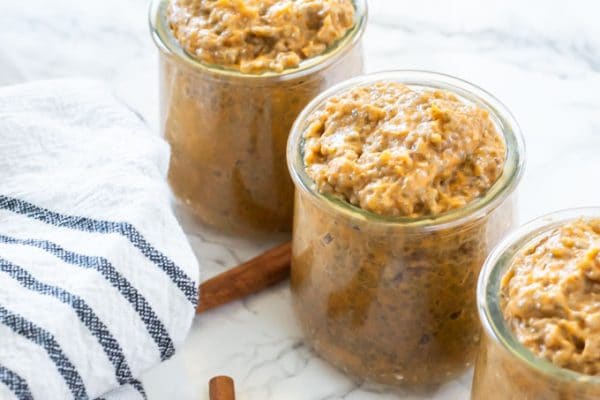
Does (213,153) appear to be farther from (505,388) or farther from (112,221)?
(505,388)

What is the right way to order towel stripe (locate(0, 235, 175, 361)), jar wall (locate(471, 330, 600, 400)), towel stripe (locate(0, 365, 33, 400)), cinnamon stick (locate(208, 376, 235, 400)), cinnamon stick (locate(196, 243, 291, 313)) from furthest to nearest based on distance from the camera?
cinnamon stick (locate(196, 243, 291, 313)) < cinnamon stick (locate(208, 376, 235, 400)) < towel stripe (locate(0, 235, 175, 361)) < towel stripe (locate(0, 365, 33, 400)) < jar wall (locate(471, 330, 600, 400))

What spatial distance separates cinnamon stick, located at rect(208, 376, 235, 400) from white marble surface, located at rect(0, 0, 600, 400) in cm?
3

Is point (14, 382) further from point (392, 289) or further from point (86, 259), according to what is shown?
point (392, 289)

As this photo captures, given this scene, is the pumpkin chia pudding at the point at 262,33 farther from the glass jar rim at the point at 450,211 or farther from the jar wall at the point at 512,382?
the jar wall at the point at 512,382

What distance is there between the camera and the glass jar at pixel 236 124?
1.73m

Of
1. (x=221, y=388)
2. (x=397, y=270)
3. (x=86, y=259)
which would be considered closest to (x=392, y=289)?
(x=397, y=270)

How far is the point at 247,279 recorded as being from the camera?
5.98 ft

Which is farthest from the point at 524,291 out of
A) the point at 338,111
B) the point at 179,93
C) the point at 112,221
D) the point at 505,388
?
the point at 179,93

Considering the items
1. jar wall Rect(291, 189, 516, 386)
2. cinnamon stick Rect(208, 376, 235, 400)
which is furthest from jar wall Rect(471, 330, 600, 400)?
cinnamon stick Rect(208, 376, 235, 400)

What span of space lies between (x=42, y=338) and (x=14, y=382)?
0.21 ft

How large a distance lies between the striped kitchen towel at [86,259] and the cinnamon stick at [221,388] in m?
0.12

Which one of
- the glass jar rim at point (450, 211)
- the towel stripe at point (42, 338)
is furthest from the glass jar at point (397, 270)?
the towel stripe at point (42, 338)

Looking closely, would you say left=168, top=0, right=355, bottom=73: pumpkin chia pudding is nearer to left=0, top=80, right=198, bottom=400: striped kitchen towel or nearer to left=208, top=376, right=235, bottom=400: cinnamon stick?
left=0, top=80, right=198, bottom=400: striped kitchen towel

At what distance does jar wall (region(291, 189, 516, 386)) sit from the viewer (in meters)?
1.52
